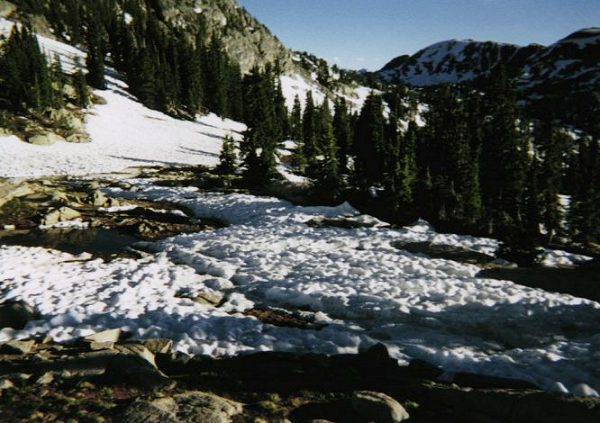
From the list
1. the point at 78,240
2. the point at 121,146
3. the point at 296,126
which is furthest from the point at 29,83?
the point at 296,126

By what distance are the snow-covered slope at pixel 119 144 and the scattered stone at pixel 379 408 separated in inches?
1623

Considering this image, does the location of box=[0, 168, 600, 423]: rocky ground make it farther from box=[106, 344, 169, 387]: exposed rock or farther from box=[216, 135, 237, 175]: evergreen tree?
box=[216, 135, 237, 175]: evergreen tree

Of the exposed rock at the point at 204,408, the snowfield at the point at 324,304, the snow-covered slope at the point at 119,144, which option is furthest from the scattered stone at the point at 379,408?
the snow-covered slope at the point at 119,144

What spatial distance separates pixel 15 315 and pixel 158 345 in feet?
16.1

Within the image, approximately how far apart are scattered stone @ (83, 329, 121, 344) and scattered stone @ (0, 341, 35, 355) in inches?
49.9

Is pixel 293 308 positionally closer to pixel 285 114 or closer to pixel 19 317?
pixel 19 317

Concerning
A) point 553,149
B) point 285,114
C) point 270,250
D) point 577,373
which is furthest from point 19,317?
point 285,114

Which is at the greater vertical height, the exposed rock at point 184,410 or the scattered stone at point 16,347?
the exposed rock at point 184,410

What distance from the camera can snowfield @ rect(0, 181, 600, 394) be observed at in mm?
9648

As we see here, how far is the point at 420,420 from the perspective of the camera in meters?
6.80

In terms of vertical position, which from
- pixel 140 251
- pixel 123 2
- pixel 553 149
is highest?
pixel 123 2

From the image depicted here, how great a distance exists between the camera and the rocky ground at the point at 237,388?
6.58 metres

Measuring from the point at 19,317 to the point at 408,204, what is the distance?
1393 inches

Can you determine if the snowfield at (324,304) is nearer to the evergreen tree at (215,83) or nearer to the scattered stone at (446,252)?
the scattered stone at (446,252)
